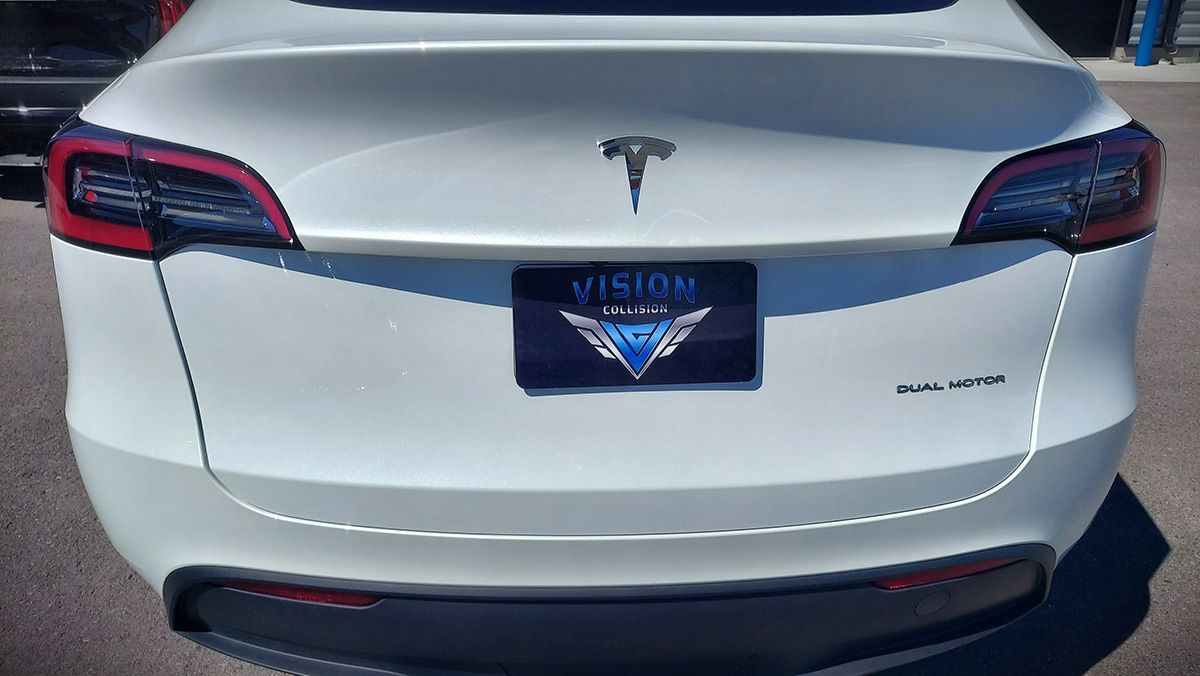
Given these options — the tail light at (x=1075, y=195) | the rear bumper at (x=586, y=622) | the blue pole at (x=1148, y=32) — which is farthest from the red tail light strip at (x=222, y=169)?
the blue pole at (x=1148, y=32)

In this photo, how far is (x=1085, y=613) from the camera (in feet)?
8.13

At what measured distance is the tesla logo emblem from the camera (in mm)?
1414

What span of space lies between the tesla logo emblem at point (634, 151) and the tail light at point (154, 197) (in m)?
0.48

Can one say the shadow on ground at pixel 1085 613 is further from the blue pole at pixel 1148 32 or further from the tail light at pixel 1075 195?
the blue pole at pixel 1148 32

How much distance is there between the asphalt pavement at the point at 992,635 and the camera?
2322 millimetres

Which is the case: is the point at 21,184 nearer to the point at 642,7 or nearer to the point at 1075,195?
the point at 642,7

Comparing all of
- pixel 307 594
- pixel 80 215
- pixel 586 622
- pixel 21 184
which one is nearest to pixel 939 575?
pixel 586 622

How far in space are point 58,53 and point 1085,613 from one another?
5.96 meters

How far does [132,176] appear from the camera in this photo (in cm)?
148

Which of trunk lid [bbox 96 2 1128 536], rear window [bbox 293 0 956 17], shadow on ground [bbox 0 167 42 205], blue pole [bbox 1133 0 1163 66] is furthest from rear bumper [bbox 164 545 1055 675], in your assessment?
blue pole [bbox 1133 0 1163 66]

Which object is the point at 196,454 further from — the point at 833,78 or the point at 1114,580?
the point at 1114,580

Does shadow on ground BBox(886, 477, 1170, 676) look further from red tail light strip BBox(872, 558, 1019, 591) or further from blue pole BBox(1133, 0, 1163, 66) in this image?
blue pole BBox(1133, 0, 1163, 66)

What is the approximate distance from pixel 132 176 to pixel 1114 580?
254 cm

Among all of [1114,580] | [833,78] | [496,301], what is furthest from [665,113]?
[1114,580]
